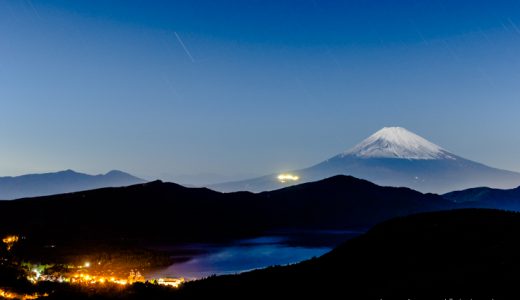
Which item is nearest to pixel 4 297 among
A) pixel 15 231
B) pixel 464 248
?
pixel 464 248

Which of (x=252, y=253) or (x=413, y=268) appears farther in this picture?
(x=252, y=253)

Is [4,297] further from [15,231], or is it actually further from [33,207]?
[33,207]

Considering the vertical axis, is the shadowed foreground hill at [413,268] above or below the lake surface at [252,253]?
above

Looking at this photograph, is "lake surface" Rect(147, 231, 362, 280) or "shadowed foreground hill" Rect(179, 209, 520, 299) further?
"lake surface" Rect(147, 231, 362, 280)

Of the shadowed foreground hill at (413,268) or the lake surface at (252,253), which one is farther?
the lake surface at (252,253)
